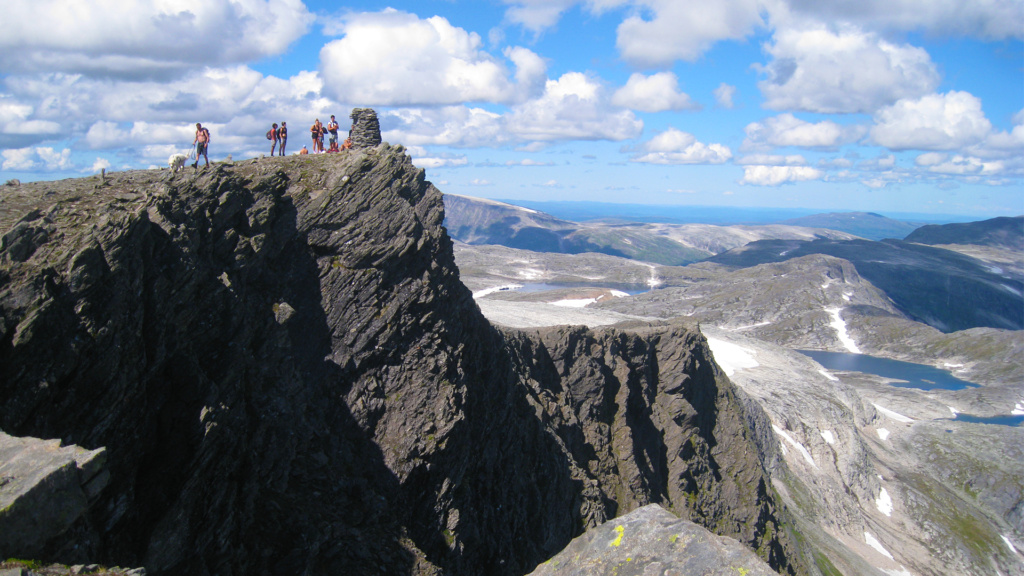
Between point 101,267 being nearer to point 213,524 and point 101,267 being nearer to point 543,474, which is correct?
point 213,524

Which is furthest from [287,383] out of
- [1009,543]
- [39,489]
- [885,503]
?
[1009,543]

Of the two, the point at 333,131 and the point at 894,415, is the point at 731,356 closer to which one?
the point at 894,415

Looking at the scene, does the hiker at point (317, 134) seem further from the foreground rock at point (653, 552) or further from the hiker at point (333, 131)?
the foreground rock at point (653, 552)

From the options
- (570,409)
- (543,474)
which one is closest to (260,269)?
(543,474)

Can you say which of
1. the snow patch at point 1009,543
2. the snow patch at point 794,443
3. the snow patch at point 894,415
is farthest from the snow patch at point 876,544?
the snow patch at point 894,415

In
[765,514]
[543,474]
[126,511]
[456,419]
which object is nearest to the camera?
[126,511]

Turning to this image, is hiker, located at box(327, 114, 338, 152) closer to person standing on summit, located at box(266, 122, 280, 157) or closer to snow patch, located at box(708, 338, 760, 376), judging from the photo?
person standing on summit, located at box(266, 122, 280, 157)

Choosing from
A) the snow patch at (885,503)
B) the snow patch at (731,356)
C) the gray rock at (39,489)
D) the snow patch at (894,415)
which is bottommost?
the snow patch at (885,503)
